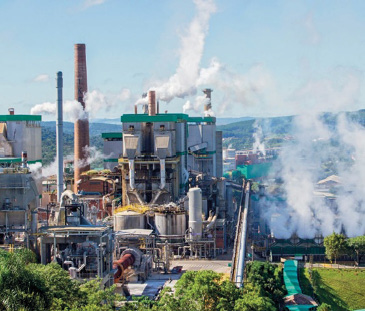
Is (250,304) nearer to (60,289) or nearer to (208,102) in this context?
(60,289)

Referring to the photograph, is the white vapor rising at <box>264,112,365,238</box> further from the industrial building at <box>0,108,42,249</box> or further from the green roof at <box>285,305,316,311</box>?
the industrial building at <box>0,108,42,249</box>

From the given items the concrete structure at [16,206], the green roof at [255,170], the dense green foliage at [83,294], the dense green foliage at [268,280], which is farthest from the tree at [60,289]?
the green roof at [255,170]

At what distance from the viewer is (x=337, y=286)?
54500mm

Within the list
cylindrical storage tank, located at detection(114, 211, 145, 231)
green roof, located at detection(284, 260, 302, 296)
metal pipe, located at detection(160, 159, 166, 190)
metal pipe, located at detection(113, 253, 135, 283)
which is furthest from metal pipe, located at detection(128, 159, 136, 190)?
green roof, located at detection(284, 260, 302, 296)

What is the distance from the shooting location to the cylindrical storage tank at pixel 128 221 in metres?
60.6

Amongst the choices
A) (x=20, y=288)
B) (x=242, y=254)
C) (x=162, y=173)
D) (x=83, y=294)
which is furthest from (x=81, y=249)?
(x=162, y=173)

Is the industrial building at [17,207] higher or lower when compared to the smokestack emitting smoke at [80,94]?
lower

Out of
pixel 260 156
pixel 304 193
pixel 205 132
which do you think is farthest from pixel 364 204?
pixel 260 156

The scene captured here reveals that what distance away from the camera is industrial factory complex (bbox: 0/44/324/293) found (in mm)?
46438

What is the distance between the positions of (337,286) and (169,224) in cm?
1414

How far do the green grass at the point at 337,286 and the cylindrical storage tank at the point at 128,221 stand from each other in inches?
521

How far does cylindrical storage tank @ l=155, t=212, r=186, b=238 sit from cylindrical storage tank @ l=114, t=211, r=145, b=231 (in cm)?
129

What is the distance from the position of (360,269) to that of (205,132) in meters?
31.7

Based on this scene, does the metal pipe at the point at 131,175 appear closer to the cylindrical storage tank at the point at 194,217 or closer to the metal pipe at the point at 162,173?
the metal pipe at the point at 162,173
